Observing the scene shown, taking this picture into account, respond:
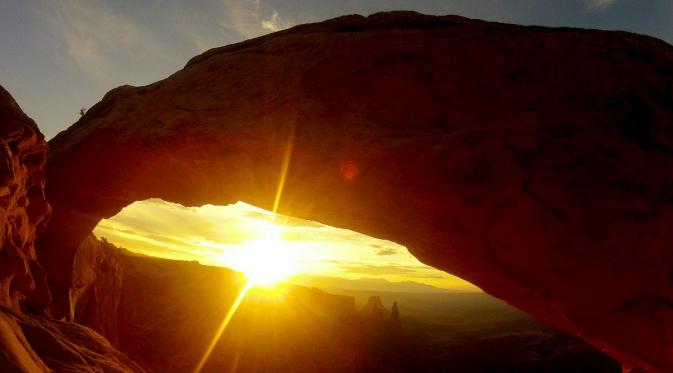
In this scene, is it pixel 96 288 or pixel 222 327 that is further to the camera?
pixel 222 327

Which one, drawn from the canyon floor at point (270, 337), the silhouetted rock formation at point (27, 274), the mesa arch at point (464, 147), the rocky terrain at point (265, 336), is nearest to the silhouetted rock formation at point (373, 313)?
the rocky terrain at point (265, 336)

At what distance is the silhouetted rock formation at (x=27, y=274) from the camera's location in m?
5.50

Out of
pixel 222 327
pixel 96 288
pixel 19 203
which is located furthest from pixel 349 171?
pixel 222 327

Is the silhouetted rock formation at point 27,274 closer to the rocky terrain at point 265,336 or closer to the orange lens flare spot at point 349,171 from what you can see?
the orange lens flare spot at point 349,171

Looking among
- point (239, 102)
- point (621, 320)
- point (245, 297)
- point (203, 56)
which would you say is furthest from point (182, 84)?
point (245, 297)

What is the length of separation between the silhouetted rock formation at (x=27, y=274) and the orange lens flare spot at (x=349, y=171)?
17.6 feet

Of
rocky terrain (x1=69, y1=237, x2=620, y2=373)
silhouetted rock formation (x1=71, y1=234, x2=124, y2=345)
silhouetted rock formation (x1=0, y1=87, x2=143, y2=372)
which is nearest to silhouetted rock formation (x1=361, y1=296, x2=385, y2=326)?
rocky terrain (x1=69, y1=237, x2=620, y2=373)

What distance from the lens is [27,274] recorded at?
7949 mm

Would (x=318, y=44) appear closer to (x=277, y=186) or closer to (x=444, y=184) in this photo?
(x=277, y=186)

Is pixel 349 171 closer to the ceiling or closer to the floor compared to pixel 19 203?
closer to the ceiling

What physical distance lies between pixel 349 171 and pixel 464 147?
88.9 inches

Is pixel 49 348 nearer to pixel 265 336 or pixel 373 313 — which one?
pixel 265 336

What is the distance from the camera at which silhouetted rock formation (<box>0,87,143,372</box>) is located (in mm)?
5500

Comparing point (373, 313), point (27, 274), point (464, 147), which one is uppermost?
point (464, 147)
